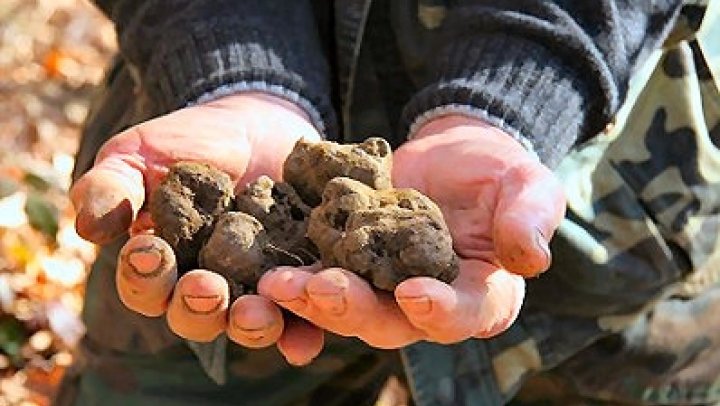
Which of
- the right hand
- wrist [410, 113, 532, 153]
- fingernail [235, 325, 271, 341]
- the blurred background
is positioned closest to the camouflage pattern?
wrist [410, 113, 532, 153]

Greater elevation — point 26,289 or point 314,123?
point 314,123

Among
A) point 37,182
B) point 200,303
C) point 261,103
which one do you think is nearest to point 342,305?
point 200,303

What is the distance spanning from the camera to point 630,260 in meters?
1.60

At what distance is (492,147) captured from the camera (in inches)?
53.7

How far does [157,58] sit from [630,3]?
0.47m

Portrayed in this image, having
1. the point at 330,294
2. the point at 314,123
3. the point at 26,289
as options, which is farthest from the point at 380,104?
the point at 26,289

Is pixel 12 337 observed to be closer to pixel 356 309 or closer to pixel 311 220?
pixel 311 220

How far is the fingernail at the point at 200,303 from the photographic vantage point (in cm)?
121

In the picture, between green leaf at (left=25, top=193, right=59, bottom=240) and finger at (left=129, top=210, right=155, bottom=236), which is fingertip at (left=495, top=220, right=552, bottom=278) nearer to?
finger at (left=129, top=210, right=155, bottom=236)

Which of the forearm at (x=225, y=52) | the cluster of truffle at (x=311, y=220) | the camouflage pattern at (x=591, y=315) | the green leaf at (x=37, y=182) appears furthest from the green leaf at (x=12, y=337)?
the cluster of truffle at (x=311, y=220)

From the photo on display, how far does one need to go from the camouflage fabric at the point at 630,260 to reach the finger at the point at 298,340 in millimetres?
386

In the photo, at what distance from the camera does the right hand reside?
1216 mm

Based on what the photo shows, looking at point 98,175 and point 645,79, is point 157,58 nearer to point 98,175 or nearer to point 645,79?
point 98,175

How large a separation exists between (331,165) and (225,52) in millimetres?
247
